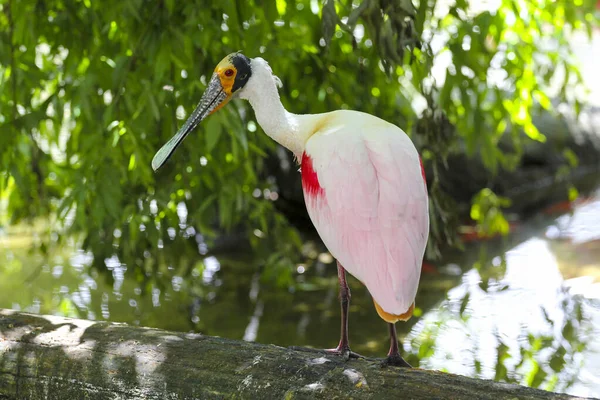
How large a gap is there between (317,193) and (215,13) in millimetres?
1181

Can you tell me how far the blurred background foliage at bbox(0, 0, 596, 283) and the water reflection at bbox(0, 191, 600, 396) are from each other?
1.49 ft

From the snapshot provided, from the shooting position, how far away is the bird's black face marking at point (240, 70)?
102 inches

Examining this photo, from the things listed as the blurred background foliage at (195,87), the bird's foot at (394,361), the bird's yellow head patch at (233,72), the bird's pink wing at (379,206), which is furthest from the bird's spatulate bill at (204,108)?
the bird's foot at (394,361)

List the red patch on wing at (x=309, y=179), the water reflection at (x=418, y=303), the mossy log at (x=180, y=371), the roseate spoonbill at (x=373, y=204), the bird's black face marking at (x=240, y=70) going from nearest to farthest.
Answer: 1. the mossy log at (x=180, y=371)
2. the roseate spoonbill at (x=373, y=204)
3. the red patch on wing at (x=309, y=179)
4. the bird's black face marking at (x=240, y=70)
5. the water reflection at (x=418, y=303)

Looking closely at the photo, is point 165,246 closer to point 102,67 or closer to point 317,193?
point 102,67

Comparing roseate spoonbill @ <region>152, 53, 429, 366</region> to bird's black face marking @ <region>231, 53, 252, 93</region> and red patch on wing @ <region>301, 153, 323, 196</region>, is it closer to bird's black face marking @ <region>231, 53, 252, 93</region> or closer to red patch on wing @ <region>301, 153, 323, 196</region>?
red patch on wing @ <region>301, 153, 323, 196</region>

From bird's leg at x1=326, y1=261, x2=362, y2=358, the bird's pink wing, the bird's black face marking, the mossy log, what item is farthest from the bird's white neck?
the mossy log

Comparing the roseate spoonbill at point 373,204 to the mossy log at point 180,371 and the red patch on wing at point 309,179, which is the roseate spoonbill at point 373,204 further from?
the mossy log at point 180,371

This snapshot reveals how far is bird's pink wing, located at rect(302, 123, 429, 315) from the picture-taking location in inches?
89.4

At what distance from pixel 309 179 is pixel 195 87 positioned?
3.02ft

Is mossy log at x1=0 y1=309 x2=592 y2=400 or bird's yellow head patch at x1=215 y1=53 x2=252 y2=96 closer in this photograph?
mossy log at x1=0 y1=309 x2=592 y2=400

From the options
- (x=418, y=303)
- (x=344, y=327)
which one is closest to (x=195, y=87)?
(x=344, y=327)

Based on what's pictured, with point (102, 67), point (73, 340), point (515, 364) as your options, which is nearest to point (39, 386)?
point (73, 340)

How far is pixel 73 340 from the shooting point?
247cm
